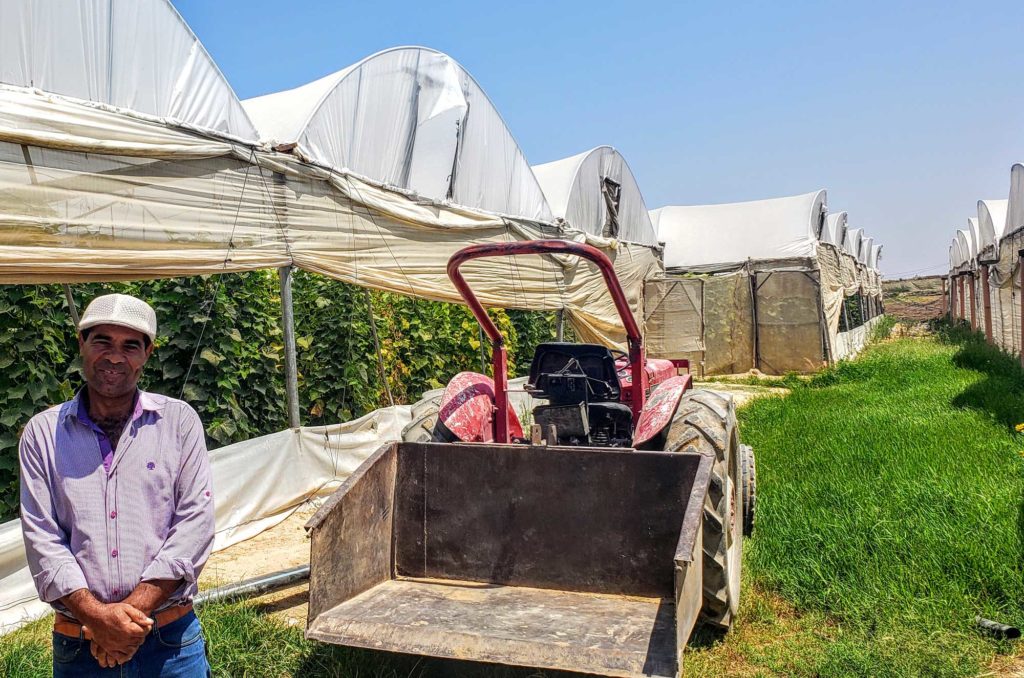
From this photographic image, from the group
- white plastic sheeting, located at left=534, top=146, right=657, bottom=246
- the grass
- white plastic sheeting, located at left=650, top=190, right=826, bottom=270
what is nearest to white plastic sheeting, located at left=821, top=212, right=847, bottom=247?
white plastic sheeting, located at left=650, top=190, right=826, bottom=270

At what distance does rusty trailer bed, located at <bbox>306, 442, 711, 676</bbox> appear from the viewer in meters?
3.03

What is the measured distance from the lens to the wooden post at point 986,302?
18109mm

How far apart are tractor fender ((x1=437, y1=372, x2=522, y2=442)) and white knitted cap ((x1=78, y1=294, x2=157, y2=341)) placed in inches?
89.4

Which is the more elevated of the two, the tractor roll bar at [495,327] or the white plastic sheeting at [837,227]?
the white plastic sheeting at [837,227]

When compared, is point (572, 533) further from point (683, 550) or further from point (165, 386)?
point (165, 386)

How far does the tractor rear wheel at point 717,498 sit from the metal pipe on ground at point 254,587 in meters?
2.31

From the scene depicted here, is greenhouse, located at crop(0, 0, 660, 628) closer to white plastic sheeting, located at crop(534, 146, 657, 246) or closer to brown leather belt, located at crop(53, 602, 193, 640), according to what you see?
brown leather belt, located at crop(53, 602, 193, 640)

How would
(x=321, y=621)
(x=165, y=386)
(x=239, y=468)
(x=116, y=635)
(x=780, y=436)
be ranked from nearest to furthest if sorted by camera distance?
(x=116, y=635) < (x=321, y=621) < (x=239, y=468) < (x=165, y=386) < (x=780, y=436)

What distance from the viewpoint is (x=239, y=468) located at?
6.20m

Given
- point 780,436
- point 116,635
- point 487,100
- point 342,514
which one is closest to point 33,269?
point 342,514

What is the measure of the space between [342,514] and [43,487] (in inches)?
49.6

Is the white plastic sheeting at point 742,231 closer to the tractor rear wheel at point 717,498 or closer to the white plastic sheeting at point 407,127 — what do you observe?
the white plastic sheeting at point 407,127

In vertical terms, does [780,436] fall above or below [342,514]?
below

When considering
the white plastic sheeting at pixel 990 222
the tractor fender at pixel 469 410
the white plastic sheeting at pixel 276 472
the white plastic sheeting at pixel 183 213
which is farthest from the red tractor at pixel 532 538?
the white plastic sheeting at pixel 990 222
